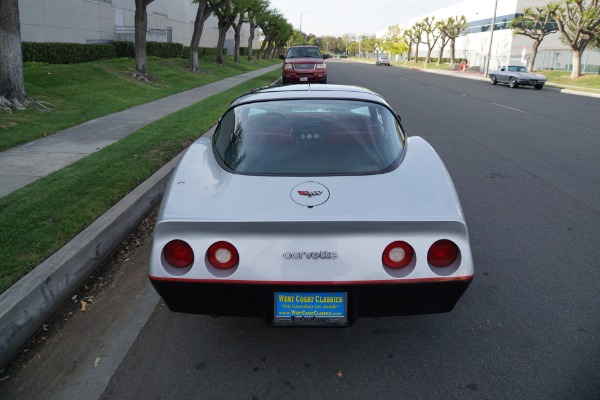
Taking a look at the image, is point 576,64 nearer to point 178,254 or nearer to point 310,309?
point 310,309

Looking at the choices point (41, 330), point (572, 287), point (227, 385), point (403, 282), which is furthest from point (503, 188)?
point (41, 330)

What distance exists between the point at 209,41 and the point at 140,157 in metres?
51.4

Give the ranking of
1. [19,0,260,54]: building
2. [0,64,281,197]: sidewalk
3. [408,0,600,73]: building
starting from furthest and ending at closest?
→ 1. [408,0,600,73]: building
2. [19,0,260,54]: building
3. [0,64,281,197]: sidewalk

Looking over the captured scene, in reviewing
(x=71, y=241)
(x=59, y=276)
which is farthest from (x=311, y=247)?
(x=71, y=241)

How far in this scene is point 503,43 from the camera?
59125mm

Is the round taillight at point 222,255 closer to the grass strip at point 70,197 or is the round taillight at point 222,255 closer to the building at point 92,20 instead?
the grass strip at point 70,197

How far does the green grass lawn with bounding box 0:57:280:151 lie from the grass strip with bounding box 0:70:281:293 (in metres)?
2.03

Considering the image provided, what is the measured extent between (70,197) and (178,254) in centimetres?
309

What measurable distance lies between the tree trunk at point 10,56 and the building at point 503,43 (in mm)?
44025

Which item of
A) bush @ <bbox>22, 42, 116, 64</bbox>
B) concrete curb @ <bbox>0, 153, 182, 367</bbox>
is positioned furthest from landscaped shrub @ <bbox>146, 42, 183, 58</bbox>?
concrete curb @ <bbox>0, 153, 182, 367</bbox>

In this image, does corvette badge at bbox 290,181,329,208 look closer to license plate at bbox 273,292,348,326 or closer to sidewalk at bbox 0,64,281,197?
license plate at bbox 273,292,348,326

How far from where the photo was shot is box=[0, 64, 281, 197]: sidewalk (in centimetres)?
584

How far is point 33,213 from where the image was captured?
14.5 ft

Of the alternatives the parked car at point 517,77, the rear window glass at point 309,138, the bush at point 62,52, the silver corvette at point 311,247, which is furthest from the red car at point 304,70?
the silver corvette at point 311,247
